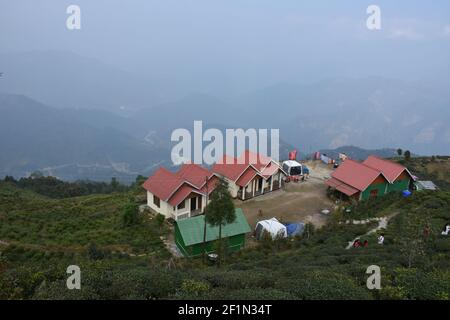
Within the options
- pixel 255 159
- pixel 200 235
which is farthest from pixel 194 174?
pixel 200 235

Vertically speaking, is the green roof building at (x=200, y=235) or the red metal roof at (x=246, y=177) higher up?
the red metal roof at (x=246, y=177)

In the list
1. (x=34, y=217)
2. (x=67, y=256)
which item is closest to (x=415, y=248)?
(x=67, y=256)

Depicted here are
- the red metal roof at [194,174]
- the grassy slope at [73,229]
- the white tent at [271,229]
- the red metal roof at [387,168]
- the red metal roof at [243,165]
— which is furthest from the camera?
the red metal roof at [387,168]

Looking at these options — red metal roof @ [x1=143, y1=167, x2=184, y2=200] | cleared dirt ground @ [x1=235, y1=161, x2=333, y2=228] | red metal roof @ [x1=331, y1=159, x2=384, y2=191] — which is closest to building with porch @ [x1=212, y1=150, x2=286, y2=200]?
cleared dirt ground @ [x1=235, y1=161, x2=333, y2=228]

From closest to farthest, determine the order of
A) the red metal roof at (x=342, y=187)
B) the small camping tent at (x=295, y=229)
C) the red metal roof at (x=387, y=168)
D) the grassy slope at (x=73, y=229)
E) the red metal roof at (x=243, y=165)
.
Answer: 1. the grassy slope at (x=73, y=229)
2. the small camping tent at (x=295, y=229)
3. the red metal roof at (x=342, y=187)
4. the red metal roof at (x=243, y=165)
5. the red metal roof at (x=387, y=168)

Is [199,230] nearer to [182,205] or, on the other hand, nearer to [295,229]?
[182,205]

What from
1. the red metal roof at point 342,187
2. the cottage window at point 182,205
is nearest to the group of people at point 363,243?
the red metal roof at point 342,187

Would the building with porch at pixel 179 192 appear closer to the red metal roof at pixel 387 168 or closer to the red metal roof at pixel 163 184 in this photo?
the red metal roof at pixel 163 184

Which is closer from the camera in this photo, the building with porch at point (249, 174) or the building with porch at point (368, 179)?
the building with porch at point (368, 179)

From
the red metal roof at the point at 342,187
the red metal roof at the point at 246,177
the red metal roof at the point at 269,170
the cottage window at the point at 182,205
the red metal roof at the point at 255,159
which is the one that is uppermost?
the red metal roof at the point at 255,159
